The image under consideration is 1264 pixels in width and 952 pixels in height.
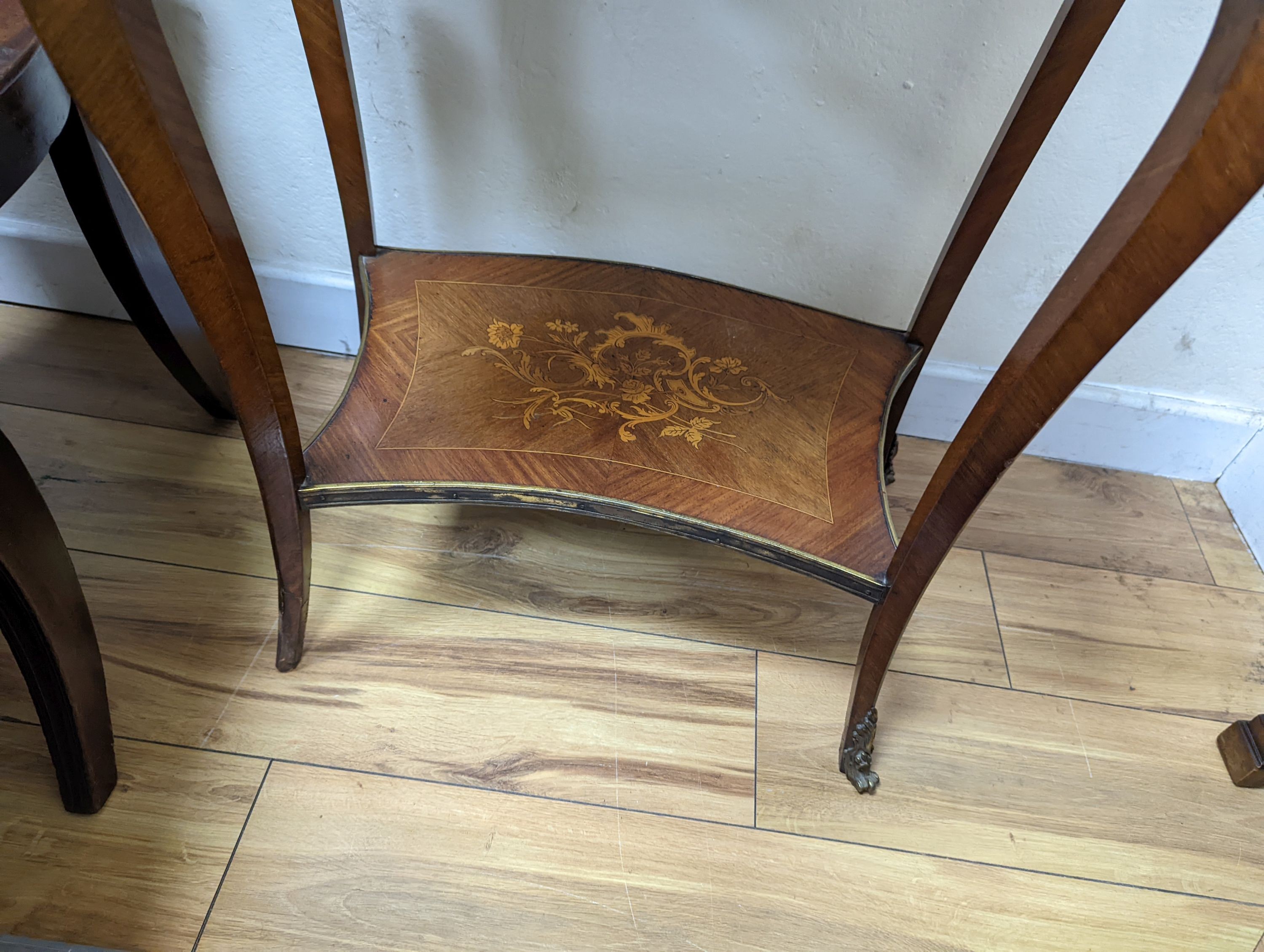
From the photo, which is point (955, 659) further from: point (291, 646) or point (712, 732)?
point (291, 646)

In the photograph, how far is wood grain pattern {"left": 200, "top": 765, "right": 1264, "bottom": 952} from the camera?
2.26ft

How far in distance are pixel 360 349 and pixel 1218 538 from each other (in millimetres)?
1079

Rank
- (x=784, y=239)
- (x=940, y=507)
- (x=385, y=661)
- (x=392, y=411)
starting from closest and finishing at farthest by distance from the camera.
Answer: (x=940, y=507) → (x=392, y=411) → (x=385, y=661) → (x=784, y=239)

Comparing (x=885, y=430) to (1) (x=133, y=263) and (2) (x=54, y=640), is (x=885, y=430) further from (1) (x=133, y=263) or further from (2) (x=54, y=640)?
(1) (x=133, y=263)

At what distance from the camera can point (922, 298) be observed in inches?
34.2

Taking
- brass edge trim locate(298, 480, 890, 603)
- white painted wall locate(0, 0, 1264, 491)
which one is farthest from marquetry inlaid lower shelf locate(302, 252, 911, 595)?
white painted wall locate(0, 0, 1264, 491)

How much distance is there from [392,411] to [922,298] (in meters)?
0.53

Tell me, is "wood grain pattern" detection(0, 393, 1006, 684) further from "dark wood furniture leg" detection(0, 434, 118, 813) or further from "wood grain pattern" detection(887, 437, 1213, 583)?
"dark wood furniture leg" detection(0, 434, 118, 813)

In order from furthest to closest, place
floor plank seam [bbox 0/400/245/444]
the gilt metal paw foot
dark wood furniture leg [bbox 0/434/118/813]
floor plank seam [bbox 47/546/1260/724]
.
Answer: floor plank seam [bbox 0/400/245/444], floor plank seam [bbox 47/546/1260/724], the gilt metal paw foot, dark wood furniture leg [bbox 0/434/118/813]

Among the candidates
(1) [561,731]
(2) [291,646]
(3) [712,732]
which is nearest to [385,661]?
(2) [291,646]

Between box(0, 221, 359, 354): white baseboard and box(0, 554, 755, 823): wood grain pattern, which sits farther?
box(0, 221, 359, 354): white baseboard

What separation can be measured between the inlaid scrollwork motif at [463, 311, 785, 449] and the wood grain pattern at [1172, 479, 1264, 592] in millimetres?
689

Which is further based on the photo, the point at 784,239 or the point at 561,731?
the point at 784,239

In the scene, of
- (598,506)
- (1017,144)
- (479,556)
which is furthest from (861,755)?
(1017,144)
